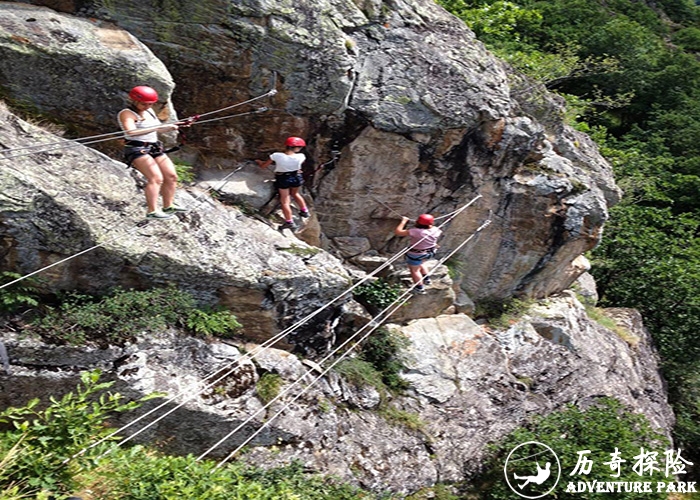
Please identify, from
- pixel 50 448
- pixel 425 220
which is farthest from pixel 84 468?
pixel 425 220

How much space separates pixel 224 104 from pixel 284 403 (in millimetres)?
4543

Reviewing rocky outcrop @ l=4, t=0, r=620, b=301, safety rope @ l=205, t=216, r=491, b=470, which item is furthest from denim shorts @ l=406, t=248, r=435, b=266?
rocky outcrop @ l=4, t=0, r=620, b=301

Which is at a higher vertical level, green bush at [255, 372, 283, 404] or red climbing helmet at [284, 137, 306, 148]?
red climbing helmet at [284, 137, 306, 148]

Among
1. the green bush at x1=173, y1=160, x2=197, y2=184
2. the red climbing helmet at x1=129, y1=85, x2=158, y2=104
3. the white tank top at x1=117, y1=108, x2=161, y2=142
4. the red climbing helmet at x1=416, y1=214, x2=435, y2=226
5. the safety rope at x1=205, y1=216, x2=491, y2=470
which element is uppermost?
the red climbing helmet at x1=129, y1=85, x2=158, y2=104

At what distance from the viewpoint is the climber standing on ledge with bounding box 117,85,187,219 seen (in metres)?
6.82

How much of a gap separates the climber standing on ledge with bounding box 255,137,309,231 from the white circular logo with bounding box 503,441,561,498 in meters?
5.38

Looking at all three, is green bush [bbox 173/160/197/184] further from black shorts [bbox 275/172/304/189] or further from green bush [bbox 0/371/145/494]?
green bush [bbox 0/371/145/494]

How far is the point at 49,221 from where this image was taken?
666cm

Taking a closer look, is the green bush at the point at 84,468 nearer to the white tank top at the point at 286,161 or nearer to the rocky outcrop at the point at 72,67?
the rocky outcrop at the point at 72,67

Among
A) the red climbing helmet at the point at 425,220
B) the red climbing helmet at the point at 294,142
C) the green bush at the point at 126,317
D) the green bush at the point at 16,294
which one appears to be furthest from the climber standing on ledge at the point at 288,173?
the green bush at the point at 16,294

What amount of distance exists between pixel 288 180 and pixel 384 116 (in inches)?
79.1

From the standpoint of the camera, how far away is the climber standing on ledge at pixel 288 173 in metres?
8.78

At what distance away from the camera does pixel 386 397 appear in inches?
390

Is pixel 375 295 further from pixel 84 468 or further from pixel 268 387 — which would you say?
pixel 84 468
